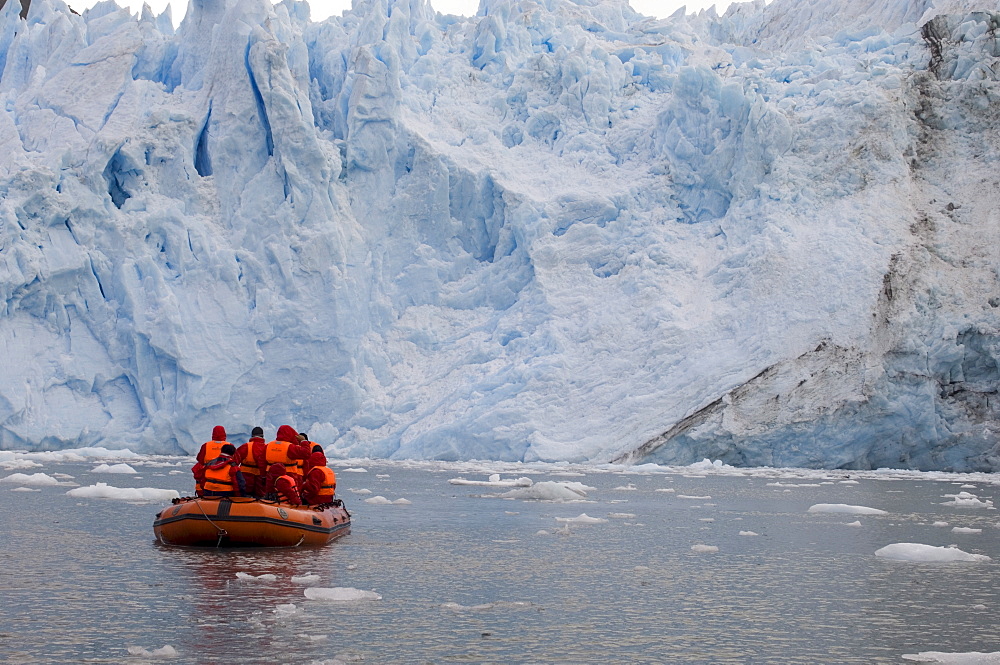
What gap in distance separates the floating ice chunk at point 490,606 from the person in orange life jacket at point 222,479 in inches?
113

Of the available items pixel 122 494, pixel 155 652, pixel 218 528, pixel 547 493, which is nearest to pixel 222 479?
pixel 218 528

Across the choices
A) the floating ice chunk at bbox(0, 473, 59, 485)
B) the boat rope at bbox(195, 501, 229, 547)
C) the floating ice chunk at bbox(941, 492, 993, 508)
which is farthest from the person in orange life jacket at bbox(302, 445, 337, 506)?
the floating ice chunk at bbox(941, 492, 993, 508)

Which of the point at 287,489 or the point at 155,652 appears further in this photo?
the point at 287,489

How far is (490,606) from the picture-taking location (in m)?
5.67

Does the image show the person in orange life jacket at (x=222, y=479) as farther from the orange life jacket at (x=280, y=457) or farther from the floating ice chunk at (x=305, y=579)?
the floating ice chunk at (x=305, y=579)

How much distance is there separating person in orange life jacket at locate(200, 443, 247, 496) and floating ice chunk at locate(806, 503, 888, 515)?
6.12 meters

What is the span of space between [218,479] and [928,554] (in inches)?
205

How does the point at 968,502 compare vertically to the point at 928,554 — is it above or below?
above

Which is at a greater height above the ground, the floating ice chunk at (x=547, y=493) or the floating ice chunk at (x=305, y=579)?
the floating ice chunk at (x=547, y=493)

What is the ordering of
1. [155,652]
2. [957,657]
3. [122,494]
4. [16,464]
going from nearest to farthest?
[155,652] → [957,657] → [122,494] → [16,464]

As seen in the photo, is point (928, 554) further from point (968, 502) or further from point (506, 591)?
point (968, 502)

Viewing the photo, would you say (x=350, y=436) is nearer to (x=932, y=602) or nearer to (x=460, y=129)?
(x=460, y=129)

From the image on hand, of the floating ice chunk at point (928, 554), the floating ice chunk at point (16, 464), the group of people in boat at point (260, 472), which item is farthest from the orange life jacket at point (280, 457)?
the floating ice chunk at point (16, 464)

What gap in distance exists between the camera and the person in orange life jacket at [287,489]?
27.0ft
